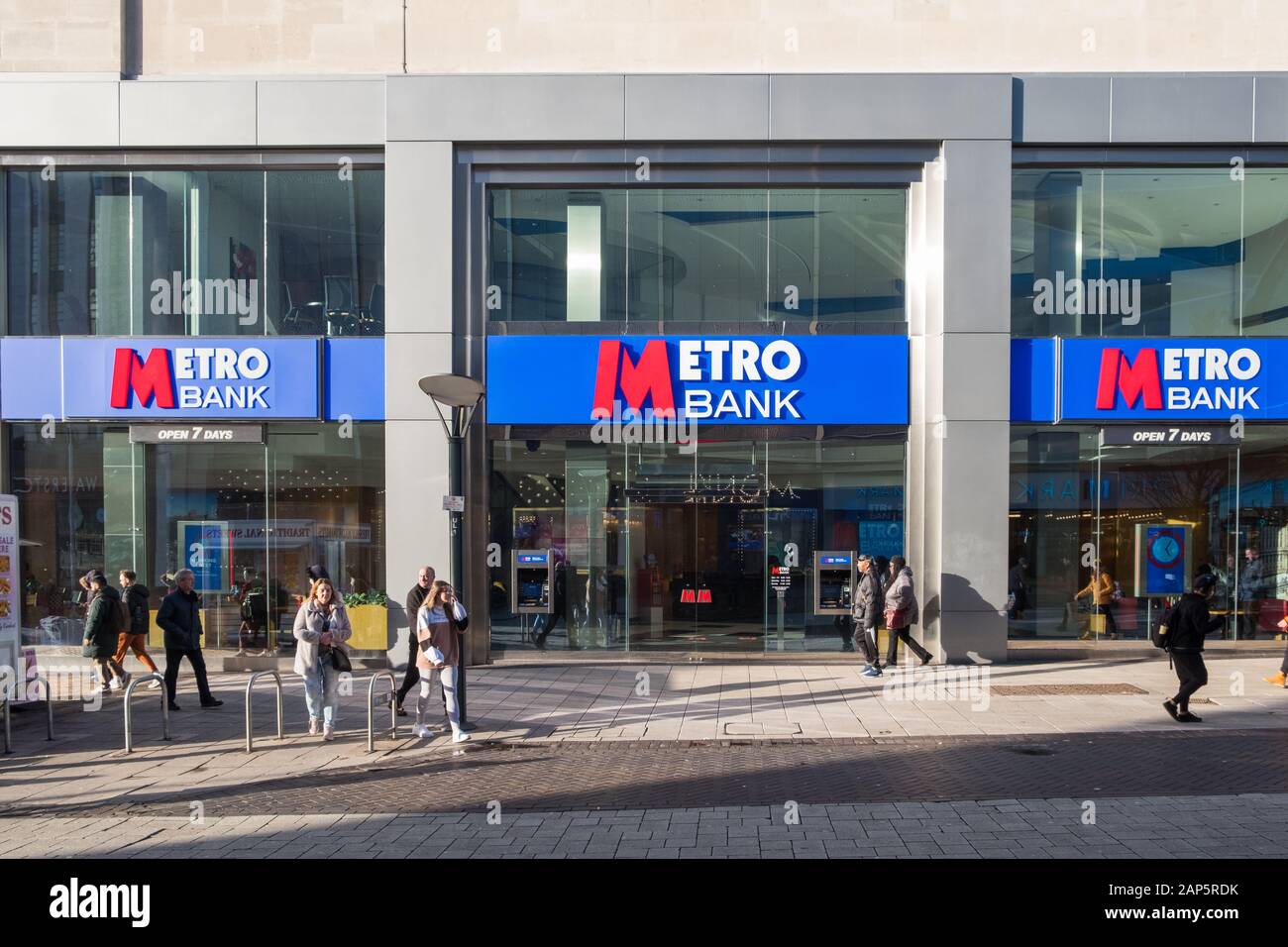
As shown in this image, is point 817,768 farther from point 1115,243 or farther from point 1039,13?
point 1039,13

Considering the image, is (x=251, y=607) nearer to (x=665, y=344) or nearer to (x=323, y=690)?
(x=323, y=690)

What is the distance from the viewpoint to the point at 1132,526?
1511cm

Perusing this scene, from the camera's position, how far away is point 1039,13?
14625 millimetres

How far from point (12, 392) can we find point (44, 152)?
4.21 meters

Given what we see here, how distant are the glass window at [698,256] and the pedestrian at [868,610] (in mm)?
4366

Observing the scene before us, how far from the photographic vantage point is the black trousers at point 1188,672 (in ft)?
32.0

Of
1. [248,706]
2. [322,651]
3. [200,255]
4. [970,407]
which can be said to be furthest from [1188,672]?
[200,255]

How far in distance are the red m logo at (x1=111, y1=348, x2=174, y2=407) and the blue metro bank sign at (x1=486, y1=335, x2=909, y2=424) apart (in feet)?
18.1

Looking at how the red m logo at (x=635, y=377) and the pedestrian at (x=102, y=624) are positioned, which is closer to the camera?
the pedestrian at (x=102, y=624)

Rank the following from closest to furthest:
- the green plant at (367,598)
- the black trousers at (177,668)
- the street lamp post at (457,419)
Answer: the street lamp post at (457,419)
the black trousers at (177,668)
the green plant at (367,598)

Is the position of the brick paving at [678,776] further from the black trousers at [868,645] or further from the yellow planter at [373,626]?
the yellow planter at [373,626]

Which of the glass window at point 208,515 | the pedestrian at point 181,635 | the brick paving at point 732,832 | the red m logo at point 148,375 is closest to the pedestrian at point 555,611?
the glass window at point 208,515

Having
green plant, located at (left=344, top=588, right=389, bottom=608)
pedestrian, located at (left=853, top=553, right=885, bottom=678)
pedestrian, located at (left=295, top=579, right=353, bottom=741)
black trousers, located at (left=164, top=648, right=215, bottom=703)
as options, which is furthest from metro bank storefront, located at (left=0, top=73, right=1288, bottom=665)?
pedestrian, located at (left=295, top=579, right=353, bottom=741)

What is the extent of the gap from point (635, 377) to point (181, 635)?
7.84 m
